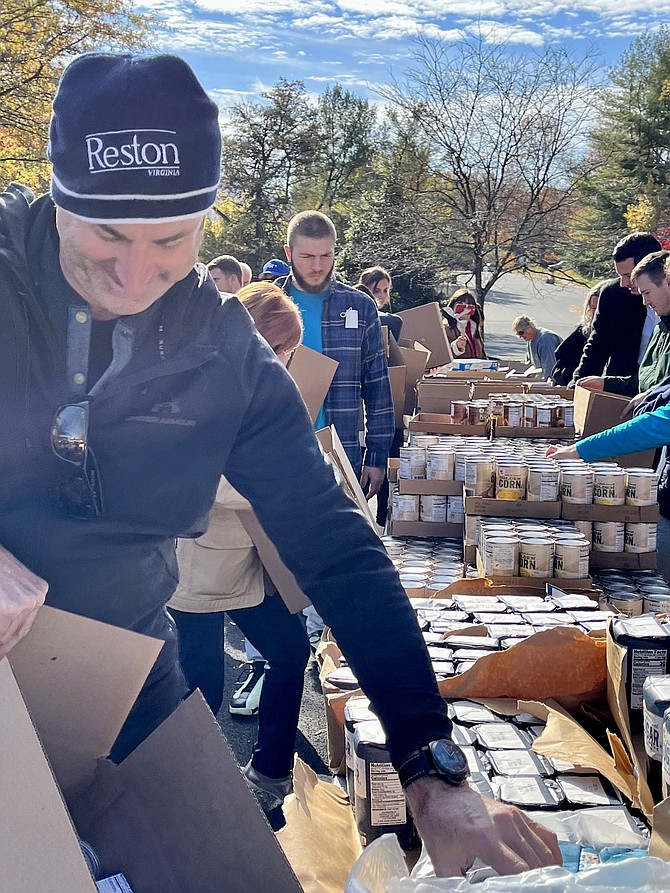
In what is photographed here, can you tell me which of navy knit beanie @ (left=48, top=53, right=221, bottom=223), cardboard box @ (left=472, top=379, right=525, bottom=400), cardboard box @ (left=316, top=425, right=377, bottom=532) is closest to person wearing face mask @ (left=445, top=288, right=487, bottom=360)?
cardboard box @ (left=472, top=379, right=525, bottom=400)

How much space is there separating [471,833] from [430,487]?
9.60 ft

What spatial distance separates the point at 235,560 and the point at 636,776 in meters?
1.58

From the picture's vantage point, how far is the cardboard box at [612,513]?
3.56 meters

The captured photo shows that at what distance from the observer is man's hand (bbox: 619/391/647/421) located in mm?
4401

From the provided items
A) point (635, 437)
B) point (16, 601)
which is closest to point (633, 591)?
point (635, 437)

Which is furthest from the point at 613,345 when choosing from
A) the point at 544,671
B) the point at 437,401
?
the point at 544,671

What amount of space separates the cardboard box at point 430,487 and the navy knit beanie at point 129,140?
2.80 metres

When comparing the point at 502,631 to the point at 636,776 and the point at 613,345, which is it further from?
the point at 613,345

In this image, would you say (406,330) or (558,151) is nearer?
(406,330)

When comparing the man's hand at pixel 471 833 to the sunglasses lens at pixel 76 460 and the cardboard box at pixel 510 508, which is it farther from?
the cardboard box at pixel 510 508

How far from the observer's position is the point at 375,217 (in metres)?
21.0

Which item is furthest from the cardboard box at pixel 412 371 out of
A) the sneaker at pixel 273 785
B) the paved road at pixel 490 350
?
the sneaker at pixel 273 785

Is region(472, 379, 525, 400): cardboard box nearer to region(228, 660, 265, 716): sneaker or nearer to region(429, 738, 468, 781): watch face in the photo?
region(228, 660, 265, 716): sneaker

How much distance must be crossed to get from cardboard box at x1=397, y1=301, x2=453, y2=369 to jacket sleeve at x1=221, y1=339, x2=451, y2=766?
7515 mm
